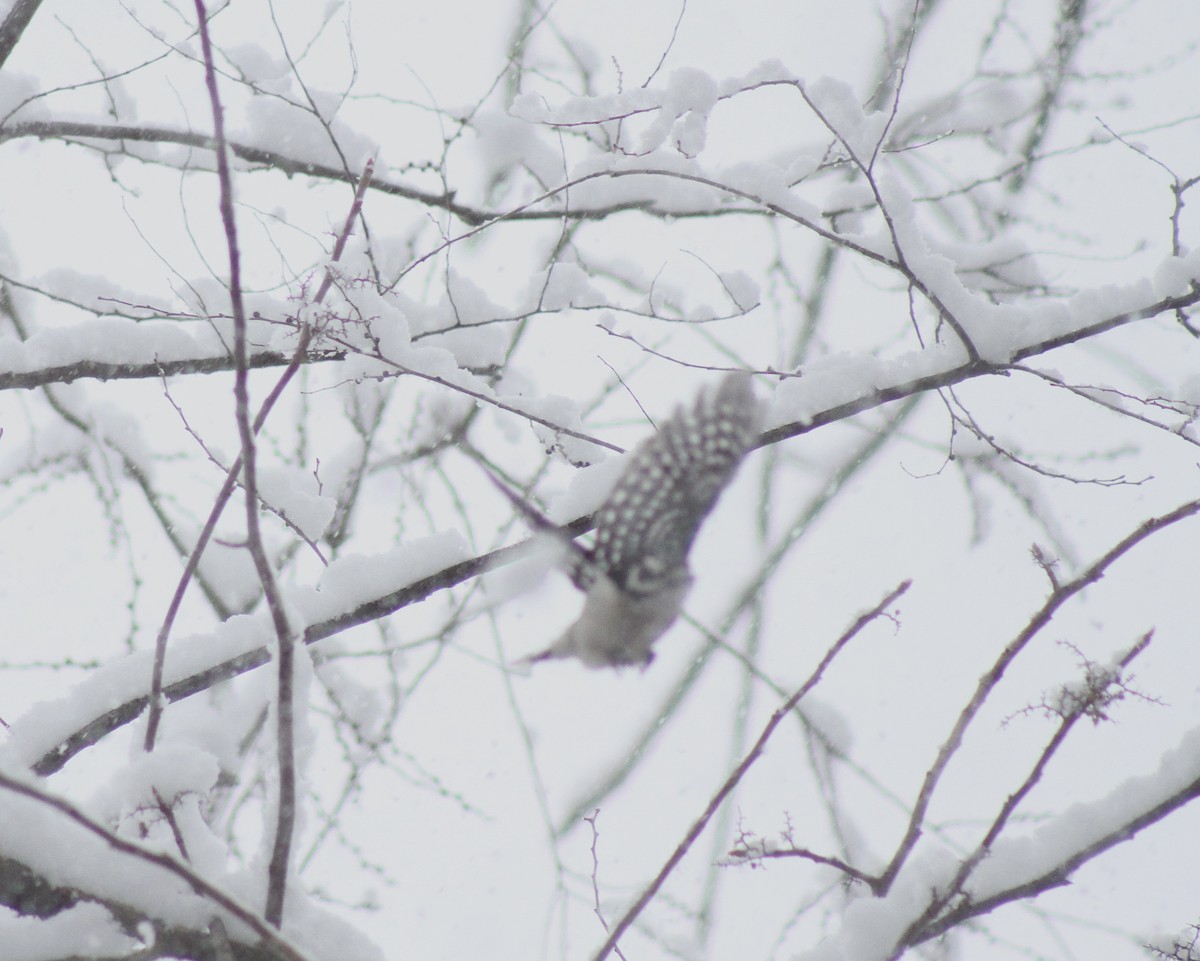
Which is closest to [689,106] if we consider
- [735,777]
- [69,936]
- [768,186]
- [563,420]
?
[768,186]

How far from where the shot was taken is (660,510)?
2.82 ft

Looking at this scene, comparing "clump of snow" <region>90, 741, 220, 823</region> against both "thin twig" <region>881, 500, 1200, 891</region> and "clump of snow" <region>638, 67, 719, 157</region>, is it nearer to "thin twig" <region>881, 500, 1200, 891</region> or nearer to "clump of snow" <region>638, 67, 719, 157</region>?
"thin twig" <region>881, 500, 1200, 891</region>

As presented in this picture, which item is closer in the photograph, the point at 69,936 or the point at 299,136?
the point at 69,936

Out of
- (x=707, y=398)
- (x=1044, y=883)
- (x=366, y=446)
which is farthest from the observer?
(x=366, y=446)

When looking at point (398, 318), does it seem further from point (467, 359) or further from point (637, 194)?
point (637, 194)

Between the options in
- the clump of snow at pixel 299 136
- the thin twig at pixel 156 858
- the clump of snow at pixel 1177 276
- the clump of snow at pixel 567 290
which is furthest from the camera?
the clump of snow at pixel 299 136

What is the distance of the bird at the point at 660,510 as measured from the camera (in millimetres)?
839

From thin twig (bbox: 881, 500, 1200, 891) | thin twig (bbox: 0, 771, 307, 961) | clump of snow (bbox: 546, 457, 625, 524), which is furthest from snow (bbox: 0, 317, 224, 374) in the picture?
thin twig (bbox: 881, 500, 1200, 891)

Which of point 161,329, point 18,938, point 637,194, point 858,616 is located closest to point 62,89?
point 161,329

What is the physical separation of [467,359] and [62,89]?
1.47 meters

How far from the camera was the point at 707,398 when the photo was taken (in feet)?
2.77

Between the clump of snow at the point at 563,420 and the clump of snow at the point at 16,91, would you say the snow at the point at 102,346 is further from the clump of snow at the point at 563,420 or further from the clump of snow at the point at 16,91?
the clump of snow at the point at 563,420

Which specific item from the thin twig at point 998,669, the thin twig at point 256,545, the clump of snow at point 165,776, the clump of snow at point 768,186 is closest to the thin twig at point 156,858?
the thin twig at point 256,545

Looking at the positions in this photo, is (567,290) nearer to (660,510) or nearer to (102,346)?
(102,346)
